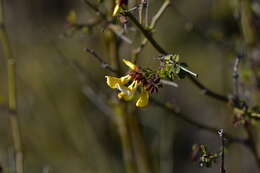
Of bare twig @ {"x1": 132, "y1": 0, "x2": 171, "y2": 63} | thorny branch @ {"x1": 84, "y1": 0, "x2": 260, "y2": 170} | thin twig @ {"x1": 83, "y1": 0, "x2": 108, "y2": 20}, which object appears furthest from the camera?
thin twig @ {"x1": 83, "y1": 0, "x2": 108, "y2": 20}

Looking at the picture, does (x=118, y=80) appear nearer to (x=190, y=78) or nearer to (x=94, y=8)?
(x=190, y=78)

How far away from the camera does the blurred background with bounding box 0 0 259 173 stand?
369 cm

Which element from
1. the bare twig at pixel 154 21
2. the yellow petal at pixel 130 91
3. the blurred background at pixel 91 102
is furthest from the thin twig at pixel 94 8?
the blurred background at pixel 91 102

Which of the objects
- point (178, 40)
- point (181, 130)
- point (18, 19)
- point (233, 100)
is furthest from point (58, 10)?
point (233, 100)

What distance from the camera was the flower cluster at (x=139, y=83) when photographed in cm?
125

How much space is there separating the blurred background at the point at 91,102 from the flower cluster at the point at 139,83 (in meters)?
1.70

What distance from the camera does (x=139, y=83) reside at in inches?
50.5

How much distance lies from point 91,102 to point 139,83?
13.8ft

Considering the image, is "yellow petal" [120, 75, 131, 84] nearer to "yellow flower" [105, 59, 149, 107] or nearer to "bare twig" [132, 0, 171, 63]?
"yellow flower" [105, 59, 149, 107]

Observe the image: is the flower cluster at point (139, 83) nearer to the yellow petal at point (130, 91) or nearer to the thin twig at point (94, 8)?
the yellow petal at point (130, 91)

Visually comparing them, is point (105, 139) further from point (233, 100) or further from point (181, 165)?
point (233, 100)

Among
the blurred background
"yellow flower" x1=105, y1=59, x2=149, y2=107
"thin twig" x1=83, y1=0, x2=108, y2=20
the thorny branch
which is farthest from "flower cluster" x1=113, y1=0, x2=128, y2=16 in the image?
the blurred background

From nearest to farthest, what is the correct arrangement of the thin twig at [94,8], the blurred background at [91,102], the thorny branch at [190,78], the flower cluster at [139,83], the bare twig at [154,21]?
the flower cluster at [139,83], the thorny branch at [190,78], the bare twig at [154,21], the thin twig at [94,8], the blurred background at [91,102]

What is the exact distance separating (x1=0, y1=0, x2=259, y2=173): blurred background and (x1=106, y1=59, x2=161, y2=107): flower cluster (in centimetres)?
170
